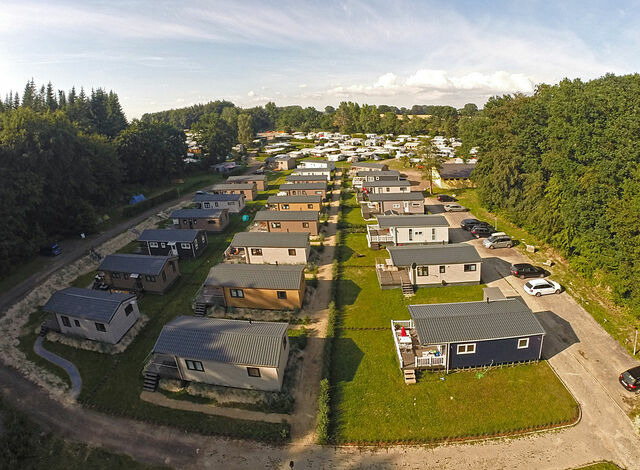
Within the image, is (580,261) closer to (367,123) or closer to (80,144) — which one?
(80,144)

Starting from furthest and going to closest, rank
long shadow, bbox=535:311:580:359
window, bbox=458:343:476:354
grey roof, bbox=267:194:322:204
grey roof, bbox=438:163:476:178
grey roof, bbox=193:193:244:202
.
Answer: grey roof, bbox=438:163:476:178, grey roof, bbox=193:193:244:202, grey roof, bbox=267:194:322:204, long shadow, bbox=535:311:580:359, window, bbox=458:343:476:354

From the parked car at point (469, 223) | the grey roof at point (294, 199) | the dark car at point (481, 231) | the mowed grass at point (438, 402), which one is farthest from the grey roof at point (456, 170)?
the mowed grass at point (438, 402)

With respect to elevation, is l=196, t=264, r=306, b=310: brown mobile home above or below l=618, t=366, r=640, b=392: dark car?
above

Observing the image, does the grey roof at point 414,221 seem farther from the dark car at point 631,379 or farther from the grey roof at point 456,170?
the grey roof at point 456,170

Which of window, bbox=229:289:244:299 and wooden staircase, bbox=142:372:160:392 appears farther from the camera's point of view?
window, bbox=229:289:244:299

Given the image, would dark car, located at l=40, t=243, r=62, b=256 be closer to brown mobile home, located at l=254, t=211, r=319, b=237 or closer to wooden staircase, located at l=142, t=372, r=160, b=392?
brown mobile home, located at l=254, t=211, r=319, b=237

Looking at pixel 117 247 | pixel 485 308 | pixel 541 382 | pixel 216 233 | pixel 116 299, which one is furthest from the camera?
pixel 216 233

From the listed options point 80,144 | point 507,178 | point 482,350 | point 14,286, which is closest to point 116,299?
point 14,286

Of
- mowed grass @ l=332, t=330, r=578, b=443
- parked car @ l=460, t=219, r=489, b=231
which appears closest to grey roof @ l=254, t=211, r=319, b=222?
parked car @ l=460, t=219, r=489, b=231

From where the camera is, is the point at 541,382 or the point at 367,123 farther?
the point at 367,123
